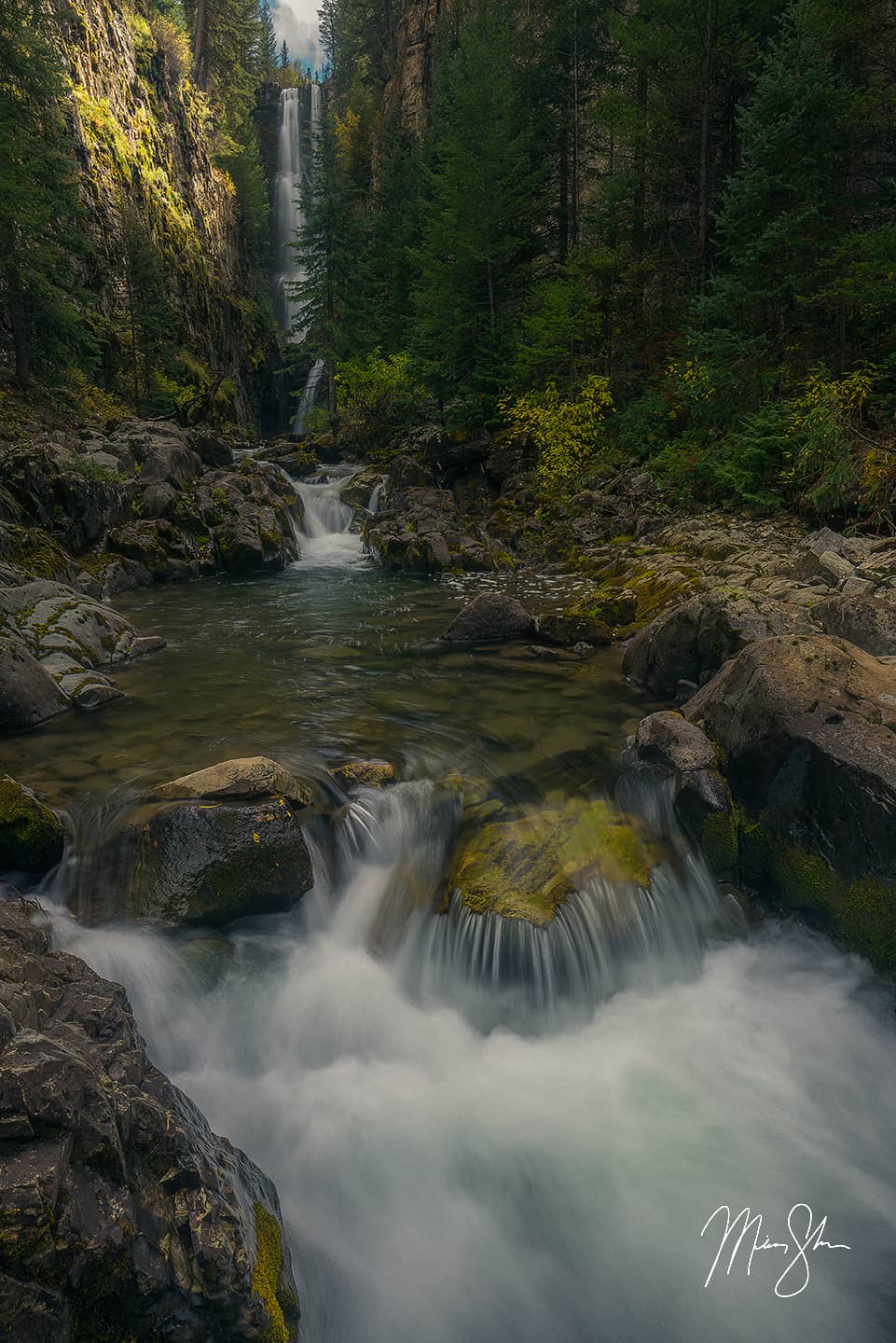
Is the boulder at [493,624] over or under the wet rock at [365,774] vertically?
over

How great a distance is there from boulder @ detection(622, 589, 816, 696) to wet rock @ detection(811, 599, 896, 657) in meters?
0.30

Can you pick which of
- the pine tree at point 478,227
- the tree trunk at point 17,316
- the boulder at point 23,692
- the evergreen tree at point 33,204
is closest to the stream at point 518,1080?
the boulder at point 23,692

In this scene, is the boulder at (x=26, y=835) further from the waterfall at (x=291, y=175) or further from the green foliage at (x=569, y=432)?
the waterfall at (x=291, y=175)

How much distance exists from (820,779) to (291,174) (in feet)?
280

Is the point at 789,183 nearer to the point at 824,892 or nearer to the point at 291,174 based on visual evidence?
the point at 824,892

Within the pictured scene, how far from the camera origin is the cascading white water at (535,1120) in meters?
3.42

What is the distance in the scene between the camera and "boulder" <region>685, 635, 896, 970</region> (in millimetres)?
4953

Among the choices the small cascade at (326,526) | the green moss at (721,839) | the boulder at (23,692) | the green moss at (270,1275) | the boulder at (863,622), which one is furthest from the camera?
the small cascade at (326,526)

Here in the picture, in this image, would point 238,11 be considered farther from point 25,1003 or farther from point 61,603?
point 25,1003

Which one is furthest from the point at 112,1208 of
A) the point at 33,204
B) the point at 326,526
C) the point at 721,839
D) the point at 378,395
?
the point at 378,395

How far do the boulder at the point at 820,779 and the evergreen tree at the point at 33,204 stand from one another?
24.1 meters

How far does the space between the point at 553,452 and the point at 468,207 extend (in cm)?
994

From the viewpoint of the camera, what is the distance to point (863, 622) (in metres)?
7.24
